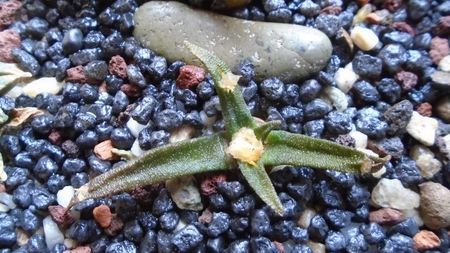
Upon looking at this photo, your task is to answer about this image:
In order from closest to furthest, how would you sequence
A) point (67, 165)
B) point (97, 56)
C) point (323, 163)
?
point (323, 163)
point (67, 165)
point (97, 56)

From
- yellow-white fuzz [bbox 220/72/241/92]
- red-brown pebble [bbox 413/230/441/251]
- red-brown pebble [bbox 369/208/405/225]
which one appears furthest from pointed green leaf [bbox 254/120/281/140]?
red-brown pebble [bbox 413/230/441/251]

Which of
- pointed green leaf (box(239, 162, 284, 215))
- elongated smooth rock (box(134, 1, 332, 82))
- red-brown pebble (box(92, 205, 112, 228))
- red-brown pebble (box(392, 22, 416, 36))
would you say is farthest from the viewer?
red-brown pebble (box(392, 22, 416, 36))

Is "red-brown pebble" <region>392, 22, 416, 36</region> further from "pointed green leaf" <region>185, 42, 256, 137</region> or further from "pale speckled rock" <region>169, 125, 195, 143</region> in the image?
"pale speckled rock" <region>169, 125, 195, 143</region>

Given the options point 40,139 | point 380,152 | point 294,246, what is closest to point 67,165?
point 40,139

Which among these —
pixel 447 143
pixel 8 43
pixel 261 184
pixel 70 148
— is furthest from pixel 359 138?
pixel 8 43

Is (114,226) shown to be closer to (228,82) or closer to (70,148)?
(70,148)

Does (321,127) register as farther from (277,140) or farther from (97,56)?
(97,56)

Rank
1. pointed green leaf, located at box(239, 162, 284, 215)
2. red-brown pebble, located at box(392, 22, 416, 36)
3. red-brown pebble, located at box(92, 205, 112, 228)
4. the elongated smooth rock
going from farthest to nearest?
red-brown pebble, located at box(392, 22, 416, 36) < the elongated smooth rock < red-brown pebble, located at box(92, 205, 112, 228) < pointed green leaf, located at box(239, 162, 284, 215)
